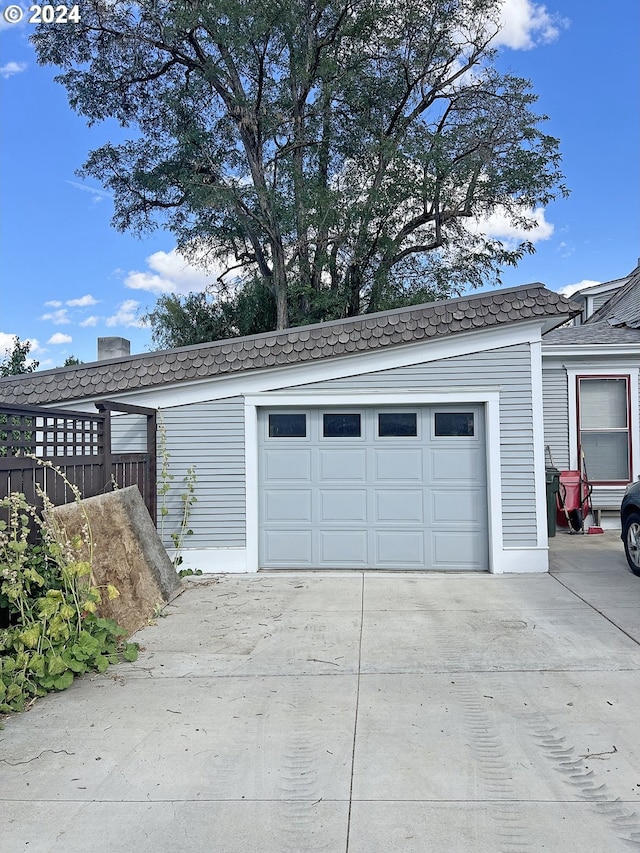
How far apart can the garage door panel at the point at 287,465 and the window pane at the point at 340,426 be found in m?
0.35

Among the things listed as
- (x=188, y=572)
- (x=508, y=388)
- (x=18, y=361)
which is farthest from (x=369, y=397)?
(x=18, y=361)

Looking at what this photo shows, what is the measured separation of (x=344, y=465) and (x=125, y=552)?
3065 millimetres

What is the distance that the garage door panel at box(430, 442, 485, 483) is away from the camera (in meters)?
7.59

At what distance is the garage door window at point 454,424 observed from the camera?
764 centimetres

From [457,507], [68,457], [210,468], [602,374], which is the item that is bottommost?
[457,507]

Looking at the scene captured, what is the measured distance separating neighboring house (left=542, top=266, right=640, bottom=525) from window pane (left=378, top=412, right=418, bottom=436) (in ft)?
12.5

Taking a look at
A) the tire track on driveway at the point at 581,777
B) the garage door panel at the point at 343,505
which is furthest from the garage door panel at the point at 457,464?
the tire track on driveway at the point at 581,777

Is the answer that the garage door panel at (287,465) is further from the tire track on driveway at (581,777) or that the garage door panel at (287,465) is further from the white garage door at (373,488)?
the tire track on driveway at (581,777)

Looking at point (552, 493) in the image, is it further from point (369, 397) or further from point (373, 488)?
point (369, 397)

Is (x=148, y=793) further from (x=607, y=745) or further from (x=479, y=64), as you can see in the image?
(x=479, y=64)

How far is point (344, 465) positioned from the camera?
25.3 feet

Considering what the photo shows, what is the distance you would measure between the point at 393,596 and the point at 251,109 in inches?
521

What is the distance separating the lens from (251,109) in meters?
15.2

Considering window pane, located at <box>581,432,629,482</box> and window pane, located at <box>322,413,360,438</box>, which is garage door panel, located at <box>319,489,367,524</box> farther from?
window pane, located at <box>581,432,629,482</box>
